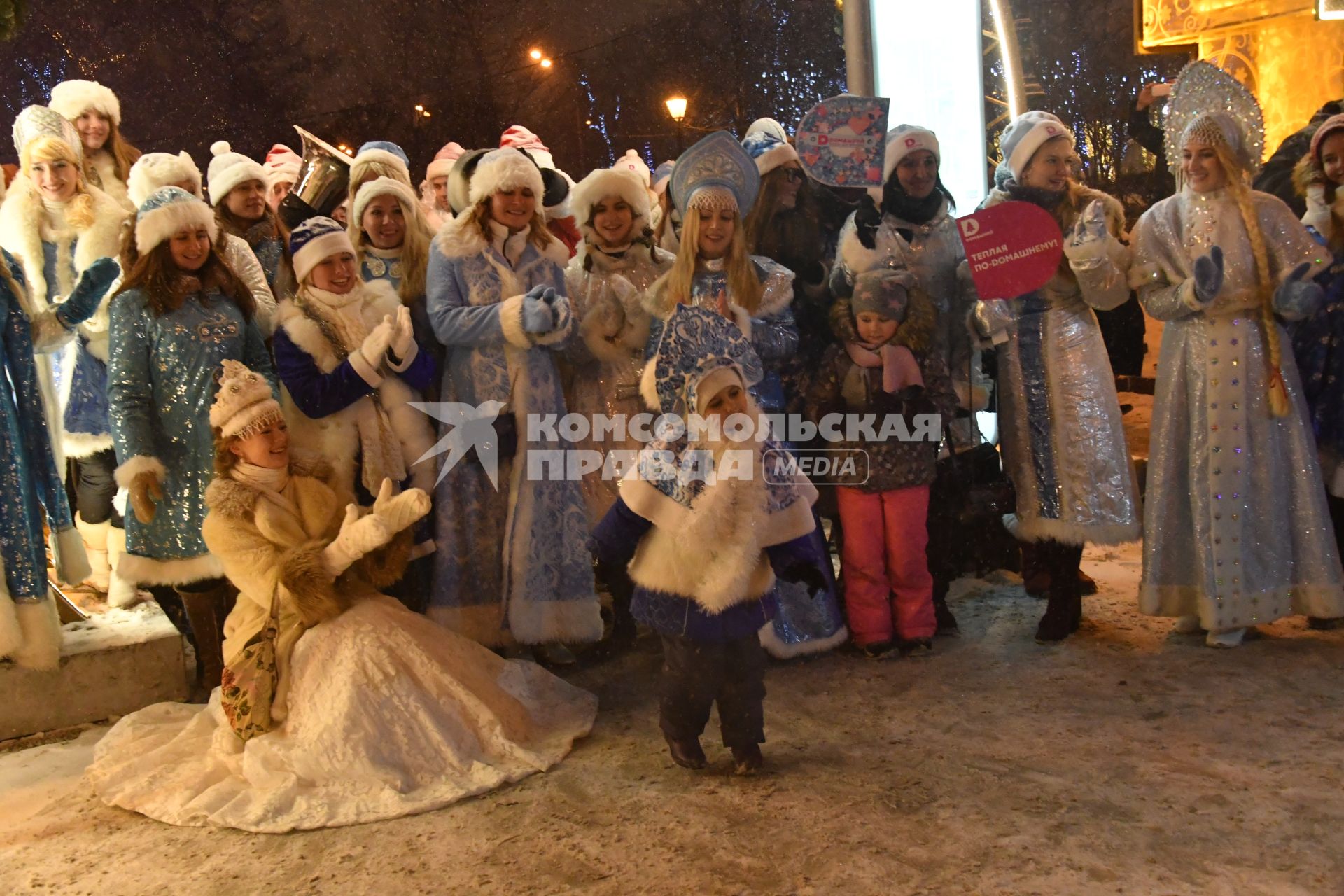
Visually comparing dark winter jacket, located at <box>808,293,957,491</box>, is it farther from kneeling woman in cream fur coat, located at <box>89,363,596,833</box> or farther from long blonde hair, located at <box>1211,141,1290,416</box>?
kneeling woman in cream fur coat, located at <box>89,363,596,833</box>

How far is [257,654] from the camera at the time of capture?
3.63 m

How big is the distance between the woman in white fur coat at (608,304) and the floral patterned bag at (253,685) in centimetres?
146

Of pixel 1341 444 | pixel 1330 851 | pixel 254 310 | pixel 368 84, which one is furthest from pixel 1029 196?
pixel 368 84

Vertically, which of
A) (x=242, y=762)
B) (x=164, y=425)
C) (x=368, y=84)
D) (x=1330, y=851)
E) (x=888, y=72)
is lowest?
(x=1330, y=851)

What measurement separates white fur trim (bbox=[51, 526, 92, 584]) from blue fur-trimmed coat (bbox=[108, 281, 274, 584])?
0.37 meters

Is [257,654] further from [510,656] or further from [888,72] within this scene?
[888,72]

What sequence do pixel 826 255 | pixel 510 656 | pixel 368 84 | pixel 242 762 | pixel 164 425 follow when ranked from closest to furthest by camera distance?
1. pixel 242 762
2. pixel 164 425
3. pixel 510 656
4. pixel 826 255
5. pixel 368 84

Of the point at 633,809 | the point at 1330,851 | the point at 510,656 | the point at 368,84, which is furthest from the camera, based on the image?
the point at 368,84

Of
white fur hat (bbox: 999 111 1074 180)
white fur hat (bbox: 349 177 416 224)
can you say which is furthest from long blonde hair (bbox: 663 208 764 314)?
white fur hat (bbox: 999 111 1074 180)

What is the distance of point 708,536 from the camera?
3.33 metres

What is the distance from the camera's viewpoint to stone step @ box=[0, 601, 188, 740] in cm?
409

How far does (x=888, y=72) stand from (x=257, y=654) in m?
4.56

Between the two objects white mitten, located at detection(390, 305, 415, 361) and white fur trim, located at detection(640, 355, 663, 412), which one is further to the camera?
white mitten, located at detection(390, 305, 415, 361)

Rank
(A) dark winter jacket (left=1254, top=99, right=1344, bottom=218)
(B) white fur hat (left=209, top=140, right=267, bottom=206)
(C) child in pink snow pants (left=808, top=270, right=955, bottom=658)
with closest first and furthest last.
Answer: (C) child in pink snow pants (left=808, top=270, right=955, bottom=658)
(B) white fur hat (left=209, top=140, right=267, bottom=206)
(A) dark winter jacket (left=1254, top=99, right=1344, bottom=218)
